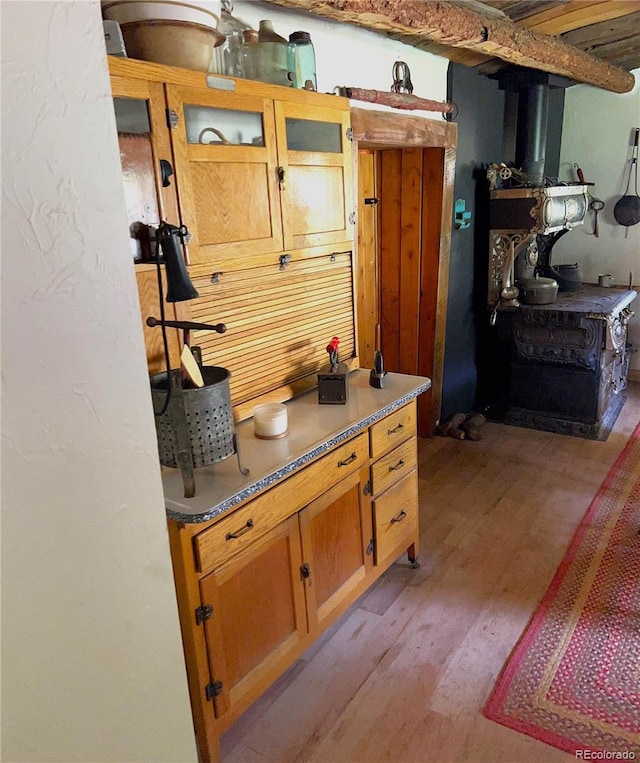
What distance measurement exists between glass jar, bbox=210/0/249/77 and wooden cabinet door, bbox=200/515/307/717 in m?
1.44

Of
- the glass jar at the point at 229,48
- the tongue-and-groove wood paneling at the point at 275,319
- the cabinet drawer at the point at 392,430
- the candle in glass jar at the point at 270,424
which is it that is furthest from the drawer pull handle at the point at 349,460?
the glass jar at the point at 229,48

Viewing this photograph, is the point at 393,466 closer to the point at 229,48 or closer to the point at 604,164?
the point at 229,48

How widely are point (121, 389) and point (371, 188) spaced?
10.1 ft

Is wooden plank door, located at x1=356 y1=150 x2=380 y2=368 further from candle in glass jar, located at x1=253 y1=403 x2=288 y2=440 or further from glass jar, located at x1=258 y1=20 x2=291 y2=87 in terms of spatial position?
candle in glass jar, located at x1=253 y1=403 x2=288 y2=440

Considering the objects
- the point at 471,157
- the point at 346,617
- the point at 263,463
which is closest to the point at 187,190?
the point at 263,463

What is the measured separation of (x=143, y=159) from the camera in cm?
155

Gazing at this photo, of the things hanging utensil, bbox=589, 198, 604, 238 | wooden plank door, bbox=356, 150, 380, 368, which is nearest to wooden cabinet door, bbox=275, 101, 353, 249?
wooden plank door, bbox=356, 150, 380, 368

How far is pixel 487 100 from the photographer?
12.4 feet

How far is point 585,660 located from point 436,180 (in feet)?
8.37

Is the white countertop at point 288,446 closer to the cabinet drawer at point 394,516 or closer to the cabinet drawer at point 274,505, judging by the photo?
the cabinet drawer at point 274,505

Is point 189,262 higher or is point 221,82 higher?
point 221,82

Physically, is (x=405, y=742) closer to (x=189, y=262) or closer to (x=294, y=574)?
(x=294, y=574)

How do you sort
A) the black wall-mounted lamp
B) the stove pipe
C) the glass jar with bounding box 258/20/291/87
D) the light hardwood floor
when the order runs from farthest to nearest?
the stove pipe < the glass jar with bounding box 258/20/291/87 < the light hardwood floor < the black wall-mounted lamp

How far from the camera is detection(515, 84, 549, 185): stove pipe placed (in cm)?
385
